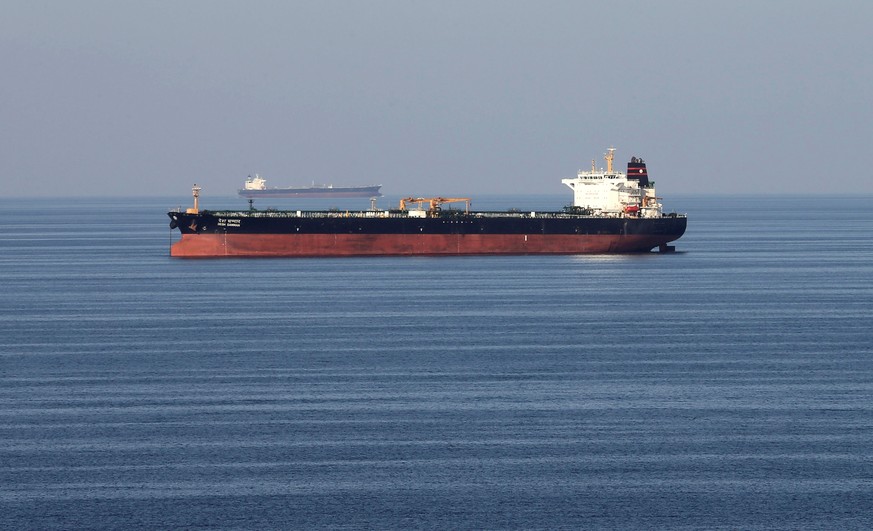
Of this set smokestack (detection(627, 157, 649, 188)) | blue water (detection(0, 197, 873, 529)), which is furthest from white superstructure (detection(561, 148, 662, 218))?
blue water (detection(0, 197, 873, 529))

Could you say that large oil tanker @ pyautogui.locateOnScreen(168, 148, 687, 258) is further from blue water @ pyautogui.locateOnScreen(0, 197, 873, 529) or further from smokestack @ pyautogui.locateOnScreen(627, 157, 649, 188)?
blue water @ pyautogui.locateOnScreen(0, 197, 873, 529)

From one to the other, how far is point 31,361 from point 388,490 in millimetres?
21169

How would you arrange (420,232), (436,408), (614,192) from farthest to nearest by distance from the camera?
(614,192) < (420,232) < (436,408)

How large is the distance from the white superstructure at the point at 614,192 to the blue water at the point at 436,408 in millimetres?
25110

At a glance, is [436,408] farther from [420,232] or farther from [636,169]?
[636,169]

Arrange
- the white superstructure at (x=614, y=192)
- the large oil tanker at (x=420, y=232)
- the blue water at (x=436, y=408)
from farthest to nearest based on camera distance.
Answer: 1. the white superstructure at (x=614, y=192)
2. the large oil tanker at (x=420, y=232)
3. the blue water at (x=436, y=408)

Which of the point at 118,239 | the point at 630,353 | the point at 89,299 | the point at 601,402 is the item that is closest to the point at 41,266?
the point at 89,299

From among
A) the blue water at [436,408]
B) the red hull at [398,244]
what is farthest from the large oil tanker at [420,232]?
the blue water at [436,408]

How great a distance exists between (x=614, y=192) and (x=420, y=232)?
651 inches

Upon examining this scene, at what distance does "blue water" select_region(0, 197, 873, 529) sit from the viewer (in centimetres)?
2478

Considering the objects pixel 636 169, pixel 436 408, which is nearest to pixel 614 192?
pixel 636 169

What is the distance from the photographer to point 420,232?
87.9 meters

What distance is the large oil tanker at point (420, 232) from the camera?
8475 cm

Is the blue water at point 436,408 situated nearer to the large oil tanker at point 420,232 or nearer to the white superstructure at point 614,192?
the large oil tanker at point 420,232
